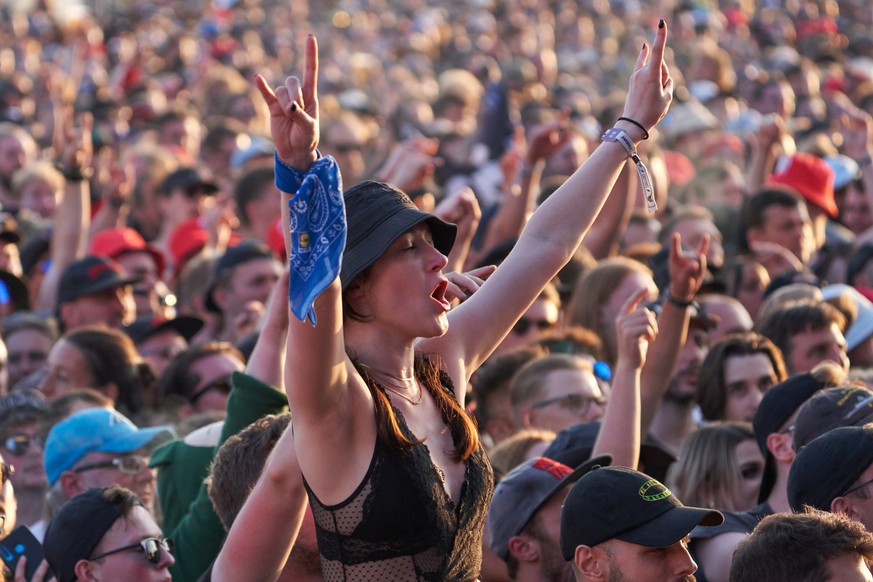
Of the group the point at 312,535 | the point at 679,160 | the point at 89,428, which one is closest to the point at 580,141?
the point at 679,160

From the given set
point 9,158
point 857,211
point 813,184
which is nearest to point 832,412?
point 813,184

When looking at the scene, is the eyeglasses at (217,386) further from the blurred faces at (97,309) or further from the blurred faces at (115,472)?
the blurred faces at (97,309)

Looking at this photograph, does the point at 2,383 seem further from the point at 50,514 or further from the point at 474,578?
the point at 474,578

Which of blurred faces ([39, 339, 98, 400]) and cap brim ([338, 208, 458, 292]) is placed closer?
cap brim ([338, 208, 458, 292])

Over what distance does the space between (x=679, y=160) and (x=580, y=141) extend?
83.7 inches

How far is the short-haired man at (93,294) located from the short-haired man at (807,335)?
3399 mm

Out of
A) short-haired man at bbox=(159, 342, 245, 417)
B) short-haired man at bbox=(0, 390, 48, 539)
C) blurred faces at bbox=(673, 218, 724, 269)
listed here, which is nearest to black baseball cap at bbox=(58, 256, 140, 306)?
short-haired man at bbox=(159, 342, 245, 417)

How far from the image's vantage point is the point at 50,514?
5688 millimetres

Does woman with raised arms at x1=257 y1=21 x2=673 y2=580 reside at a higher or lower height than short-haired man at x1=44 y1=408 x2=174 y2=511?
higher

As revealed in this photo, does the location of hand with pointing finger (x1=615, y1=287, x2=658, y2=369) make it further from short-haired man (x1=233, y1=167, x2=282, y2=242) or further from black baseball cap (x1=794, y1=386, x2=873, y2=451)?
short-haired man (x1=233, y1=167, x2=282, y2=242)

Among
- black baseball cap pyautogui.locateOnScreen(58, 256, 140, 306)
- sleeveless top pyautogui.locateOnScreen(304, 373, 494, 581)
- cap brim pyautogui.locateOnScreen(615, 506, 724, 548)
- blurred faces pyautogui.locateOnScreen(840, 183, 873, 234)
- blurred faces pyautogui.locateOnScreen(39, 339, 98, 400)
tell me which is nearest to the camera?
sleeveless top pyautogui.locateOnScreen(304, 373, 494, 581)

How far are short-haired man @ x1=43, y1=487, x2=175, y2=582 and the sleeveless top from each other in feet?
4.96

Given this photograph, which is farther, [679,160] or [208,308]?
[679,160]

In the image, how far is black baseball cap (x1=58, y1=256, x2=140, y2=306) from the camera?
26.6 ft
